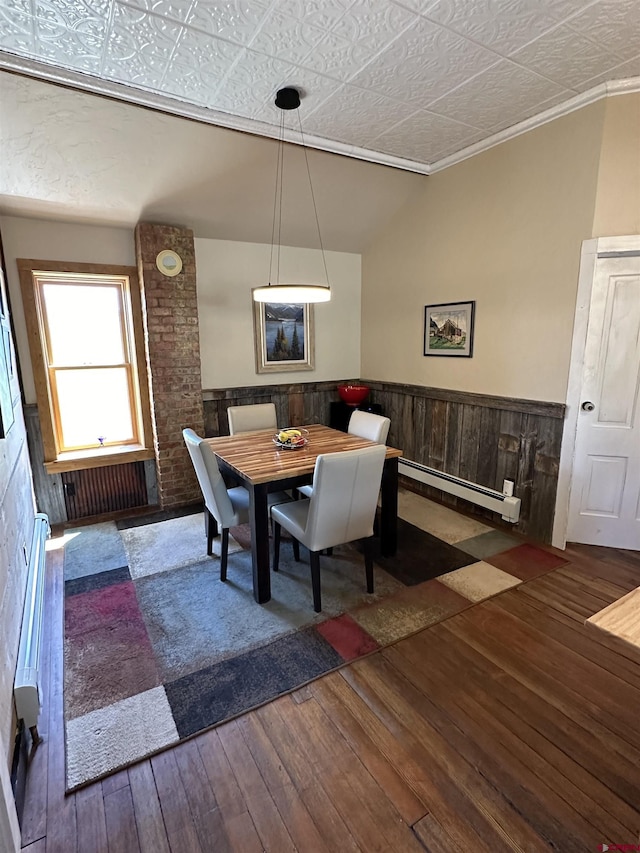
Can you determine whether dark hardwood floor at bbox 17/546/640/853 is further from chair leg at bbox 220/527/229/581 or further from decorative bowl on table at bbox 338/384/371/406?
decorative bowl on table at bbox 338/384/371/406

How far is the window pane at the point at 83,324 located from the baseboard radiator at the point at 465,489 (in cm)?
296

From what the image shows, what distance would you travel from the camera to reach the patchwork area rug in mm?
1733

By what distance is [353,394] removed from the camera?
4508 mm

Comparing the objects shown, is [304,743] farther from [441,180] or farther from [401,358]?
[441,180]

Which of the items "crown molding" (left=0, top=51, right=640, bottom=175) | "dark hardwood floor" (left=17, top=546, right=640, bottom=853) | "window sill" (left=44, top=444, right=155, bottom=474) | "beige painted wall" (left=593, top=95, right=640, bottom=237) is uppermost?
"crown molding" (left=0, top=51, right=640, bottom=175)

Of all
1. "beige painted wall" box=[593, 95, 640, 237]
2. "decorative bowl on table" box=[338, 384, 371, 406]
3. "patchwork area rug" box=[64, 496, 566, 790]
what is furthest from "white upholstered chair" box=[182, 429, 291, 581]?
"beige painted wall" box=[593, 95, 640, 237]

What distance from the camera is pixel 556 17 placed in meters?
1.88

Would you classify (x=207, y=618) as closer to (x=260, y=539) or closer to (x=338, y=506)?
(x=260, y=539)

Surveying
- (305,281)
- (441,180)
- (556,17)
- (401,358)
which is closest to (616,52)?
(556,17)

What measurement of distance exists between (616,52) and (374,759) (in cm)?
347

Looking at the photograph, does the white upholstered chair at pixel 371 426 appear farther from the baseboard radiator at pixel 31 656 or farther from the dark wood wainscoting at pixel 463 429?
the baseboard radiator at pixel 31 656

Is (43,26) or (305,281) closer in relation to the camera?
(43,26)

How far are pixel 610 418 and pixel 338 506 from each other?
201cm

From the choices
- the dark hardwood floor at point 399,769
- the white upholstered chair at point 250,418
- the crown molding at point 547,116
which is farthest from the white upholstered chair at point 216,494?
the crown molding at point 547,116
